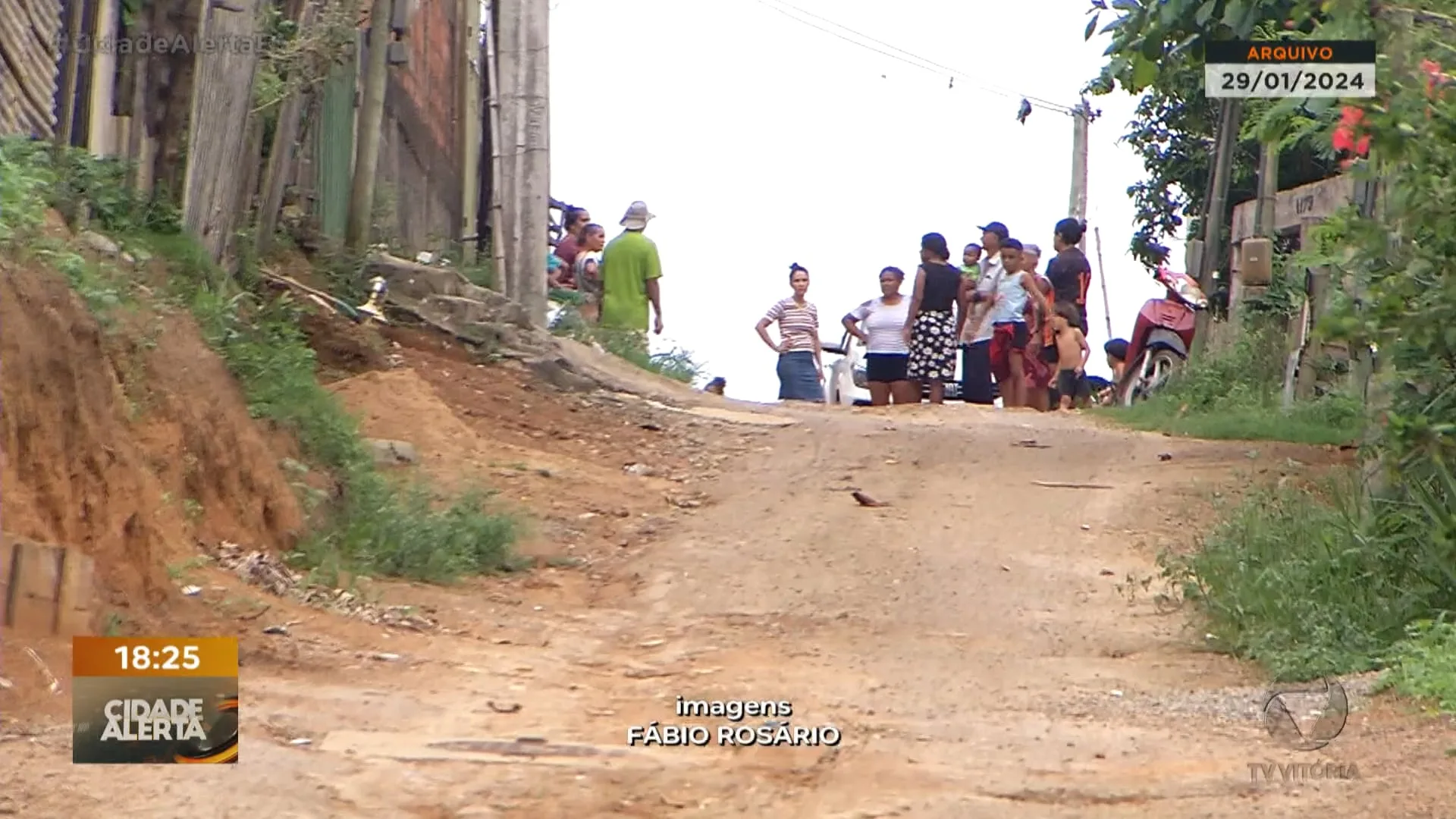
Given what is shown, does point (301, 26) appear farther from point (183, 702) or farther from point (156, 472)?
point (183, 702)

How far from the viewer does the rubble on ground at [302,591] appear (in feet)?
25.0

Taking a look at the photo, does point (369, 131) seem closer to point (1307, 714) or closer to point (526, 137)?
point (526, 137)

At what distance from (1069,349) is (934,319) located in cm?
113

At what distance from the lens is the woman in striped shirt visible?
1608cm

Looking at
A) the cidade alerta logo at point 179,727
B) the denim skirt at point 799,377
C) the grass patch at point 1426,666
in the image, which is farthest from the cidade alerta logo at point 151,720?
the denim skirt at point 799,377

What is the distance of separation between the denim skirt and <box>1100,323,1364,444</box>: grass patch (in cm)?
246

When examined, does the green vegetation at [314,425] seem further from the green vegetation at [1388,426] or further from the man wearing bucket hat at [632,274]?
the man wearing bucket hat at [632,274]

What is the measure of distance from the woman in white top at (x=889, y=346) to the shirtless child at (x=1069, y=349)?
1.08 meters

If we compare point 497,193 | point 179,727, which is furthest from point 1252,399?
point 179,727

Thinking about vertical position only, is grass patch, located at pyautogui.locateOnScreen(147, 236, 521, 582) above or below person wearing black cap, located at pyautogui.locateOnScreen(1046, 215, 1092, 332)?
below

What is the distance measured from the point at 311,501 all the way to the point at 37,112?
1.92 metres

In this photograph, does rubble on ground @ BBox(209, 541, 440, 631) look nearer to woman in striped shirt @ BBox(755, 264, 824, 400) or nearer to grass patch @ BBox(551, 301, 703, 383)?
grass patch @ BBox(551, 301, 703, 383)

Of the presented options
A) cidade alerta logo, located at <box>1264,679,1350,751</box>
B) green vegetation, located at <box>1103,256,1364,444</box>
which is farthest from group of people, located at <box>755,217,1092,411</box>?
cidade alerta logo, located at <box>1264,679,1350,751</box>

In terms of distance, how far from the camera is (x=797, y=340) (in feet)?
52.7
